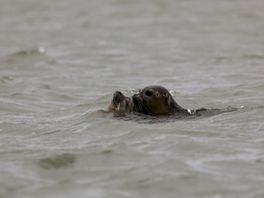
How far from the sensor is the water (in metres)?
8.66

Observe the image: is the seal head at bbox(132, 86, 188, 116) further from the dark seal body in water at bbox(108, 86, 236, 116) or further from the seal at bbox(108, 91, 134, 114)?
the seal at bbox(108, 91, 134, 114)

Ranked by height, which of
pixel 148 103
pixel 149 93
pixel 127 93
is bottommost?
pixel 127 93

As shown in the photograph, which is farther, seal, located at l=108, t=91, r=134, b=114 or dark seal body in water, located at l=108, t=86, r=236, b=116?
dark seal body in water, located at l=108, t=86, r=236, b=116

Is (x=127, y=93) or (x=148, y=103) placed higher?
(x=148, y=103)

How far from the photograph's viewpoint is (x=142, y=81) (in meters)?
16.3

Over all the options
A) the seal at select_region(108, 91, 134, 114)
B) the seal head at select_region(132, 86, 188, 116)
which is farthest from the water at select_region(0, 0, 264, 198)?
the seal head at select_region(132, 86, 188, 116)

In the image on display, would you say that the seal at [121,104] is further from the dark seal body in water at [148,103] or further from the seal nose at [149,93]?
the seal nose at [149,93]

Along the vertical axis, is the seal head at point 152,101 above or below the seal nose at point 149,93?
below

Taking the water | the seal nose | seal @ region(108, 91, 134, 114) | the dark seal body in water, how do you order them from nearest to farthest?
the water → seal @ region(108, 91, 134, 114) → the dark seal body in water → the seal nose

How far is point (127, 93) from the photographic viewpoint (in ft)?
47.9

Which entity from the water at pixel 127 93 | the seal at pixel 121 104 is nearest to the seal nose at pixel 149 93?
the seal at pixel 121 104

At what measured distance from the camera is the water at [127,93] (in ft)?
28.4

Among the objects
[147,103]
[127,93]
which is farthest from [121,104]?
[127,93]

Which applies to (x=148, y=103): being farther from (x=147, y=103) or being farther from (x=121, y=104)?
(x=121, y=104)
